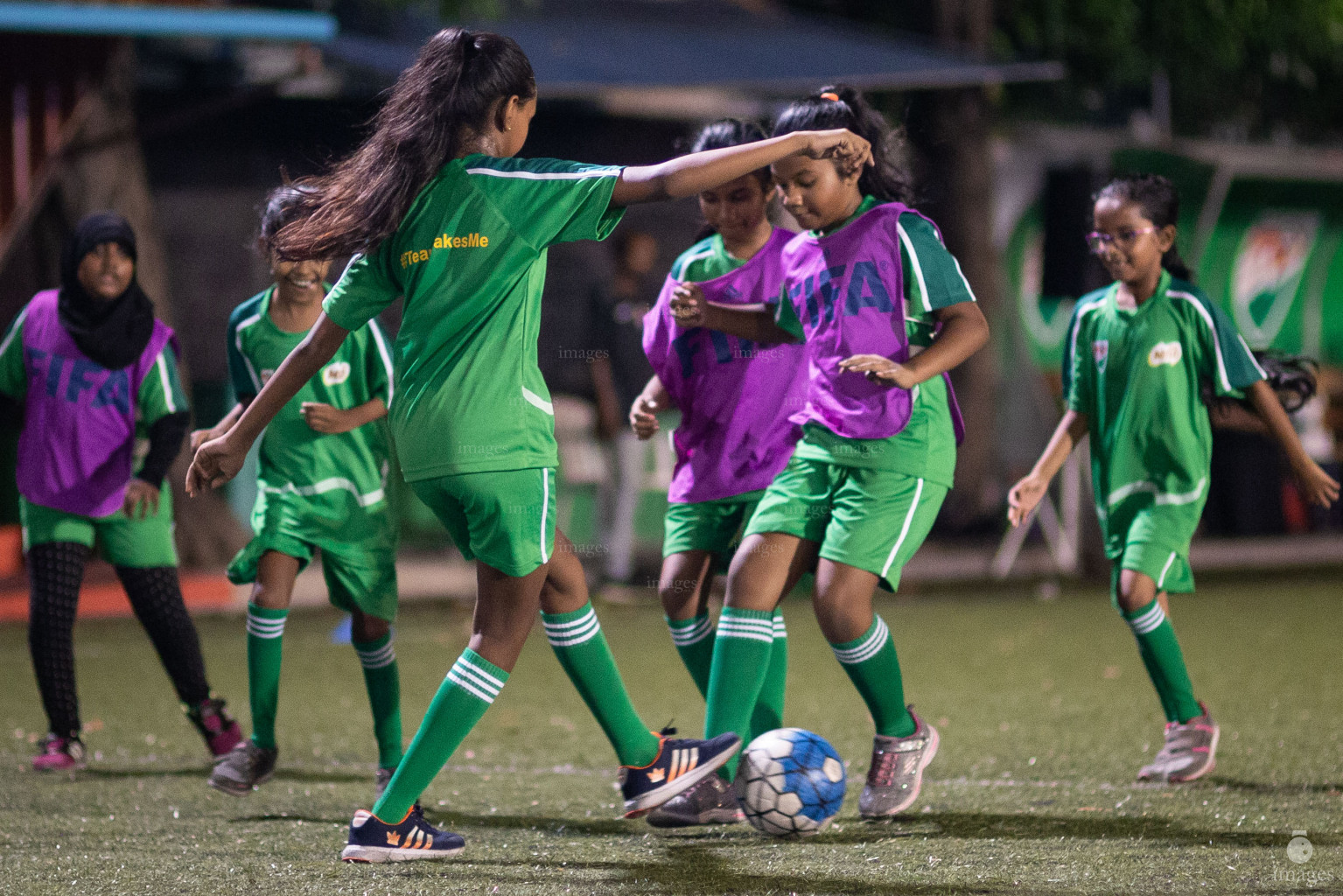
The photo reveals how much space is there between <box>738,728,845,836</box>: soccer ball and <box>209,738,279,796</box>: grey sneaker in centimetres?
166

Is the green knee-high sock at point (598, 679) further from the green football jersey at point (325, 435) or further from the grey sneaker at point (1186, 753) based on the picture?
the grey sneaker at point (1186, 753)

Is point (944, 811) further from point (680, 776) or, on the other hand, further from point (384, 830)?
point (384, 830)

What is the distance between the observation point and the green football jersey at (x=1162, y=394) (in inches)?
203

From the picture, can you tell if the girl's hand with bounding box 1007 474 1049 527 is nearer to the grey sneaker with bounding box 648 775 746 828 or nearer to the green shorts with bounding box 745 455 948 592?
the green shorts with bounding box 745 455 948 592

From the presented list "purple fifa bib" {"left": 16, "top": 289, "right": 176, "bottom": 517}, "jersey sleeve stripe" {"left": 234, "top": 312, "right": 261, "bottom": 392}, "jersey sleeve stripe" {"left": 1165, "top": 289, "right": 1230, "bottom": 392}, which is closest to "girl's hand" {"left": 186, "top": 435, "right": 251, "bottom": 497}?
"jersey sleeve stripe" {"left": 234, "top": 312, "right": 261, "bottom": 392}

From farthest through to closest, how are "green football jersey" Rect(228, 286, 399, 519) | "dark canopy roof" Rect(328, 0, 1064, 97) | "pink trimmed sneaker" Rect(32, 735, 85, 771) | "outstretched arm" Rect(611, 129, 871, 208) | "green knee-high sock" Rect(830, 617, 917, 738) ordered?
"dark canopy roof" Rect(328, 0, 1064, 97) → "pink trimmed sneaker" Rect(32, 735, 85, 771) → "green football jersey" Rect(228, 286, 399, 519) → "green knee-high sock" Rect(830, 617, 917, 738) → "outstretched arm" Rect(611, 129, 871, 208)

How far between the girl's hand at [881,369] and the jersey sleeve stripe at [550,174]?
74 centimetres

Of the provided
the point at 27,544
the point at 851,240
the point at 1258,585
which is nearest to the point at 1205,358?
the point at 851,240

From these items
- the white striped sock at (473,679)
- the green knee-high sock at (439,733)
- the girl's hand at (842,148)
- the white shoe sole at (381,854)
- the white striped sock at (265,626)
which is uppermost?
the girl's hand at (842,148)

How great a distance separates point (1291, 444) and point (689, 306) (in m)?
1.92

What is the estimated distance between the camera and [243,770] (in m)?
4.94

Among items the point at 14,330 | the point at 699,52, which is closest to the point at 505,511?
the point at 14,330

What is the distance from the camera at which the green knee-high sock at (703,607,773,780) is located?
416 centimetres

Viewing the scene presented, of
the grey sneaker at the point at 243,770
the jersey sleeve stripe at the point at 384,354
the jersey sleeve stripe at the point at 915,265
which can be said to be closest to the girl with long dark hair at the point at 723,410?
the jersey sleeve stripe at the point at 915,265
